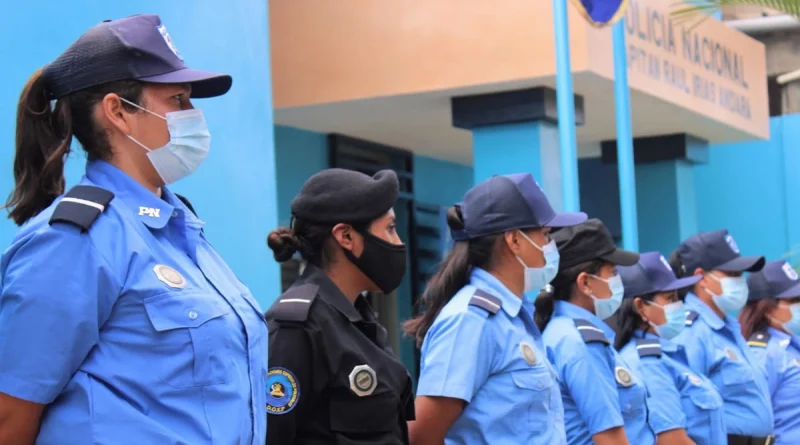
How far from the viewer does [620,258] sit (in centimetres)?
531

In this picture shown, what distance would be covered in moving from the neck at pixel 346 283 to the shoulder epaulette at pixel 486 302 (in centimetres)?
56

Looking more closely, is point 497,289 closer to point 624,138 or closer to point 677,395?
point 677,395

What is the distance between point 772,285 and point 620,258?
10.0 ft

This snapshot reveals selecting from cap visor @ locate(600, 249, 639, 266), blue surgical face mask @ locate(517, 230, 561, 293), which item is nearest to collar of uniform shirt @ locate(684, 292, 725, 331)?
cap visor @ locate(600, 249, 639, 266)

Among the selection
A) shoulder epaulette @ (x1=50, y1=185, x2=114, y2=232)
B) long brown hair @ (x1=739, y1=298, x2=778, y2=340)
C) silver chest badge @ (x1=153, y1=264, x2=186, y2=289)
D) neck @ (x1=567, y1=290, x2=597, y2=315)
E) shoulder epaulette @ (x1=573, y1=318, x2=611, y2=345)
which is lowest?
long brown hair @ (x1=739, y1=298, x2=778, y2=340)

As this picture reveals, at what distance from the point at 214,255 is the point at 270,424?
72 centimetres

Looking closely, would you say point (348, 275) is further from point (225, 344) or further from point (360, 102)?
point (360, 102)

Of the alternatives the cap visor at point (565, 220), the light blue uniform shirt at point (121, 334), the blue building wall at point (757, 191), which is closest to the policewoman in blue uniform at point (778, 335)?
the cap visor at point (565, 220)

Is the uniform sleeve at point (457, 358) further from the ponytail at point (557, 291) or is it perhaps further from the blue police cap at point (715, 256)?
the blue police cap at point (715, 256)

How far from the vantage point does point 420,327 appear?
14.2 ft

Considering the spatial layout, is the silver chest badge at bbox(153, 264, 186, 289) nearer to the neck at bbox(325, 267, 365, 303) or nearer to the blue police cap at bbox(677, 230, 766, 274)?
the neck at bbox(325, 267, 365, 303)

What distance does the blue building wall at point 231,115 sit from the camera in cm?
538

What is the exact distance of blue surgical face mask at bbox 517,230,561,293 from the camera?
14.2 feet

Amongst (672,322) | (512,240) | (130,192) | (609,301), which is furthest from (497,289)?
(672,322)
